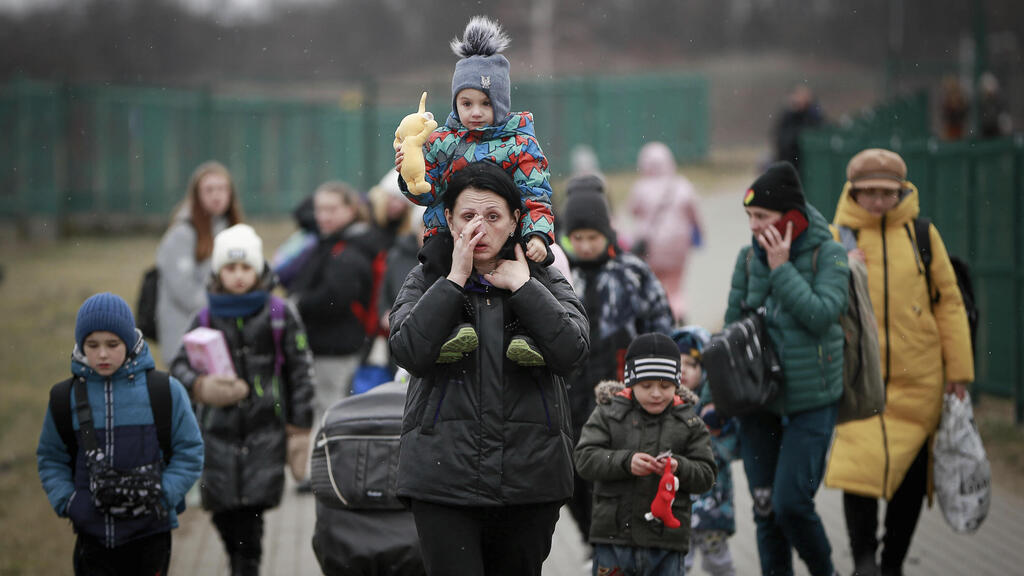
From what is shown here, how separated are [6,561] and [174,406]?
120 inches

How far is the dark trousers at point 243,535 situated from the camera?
6891 millimetres

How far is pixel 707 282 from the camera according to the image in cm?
1998

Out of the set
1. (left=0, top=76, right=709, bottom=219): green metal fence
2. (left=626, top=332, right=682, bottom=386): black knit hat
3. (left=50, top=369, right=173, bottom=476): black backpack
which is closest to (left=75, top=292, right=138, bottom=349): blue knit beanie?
(left=50, top=369, right=173, bottom=476): black backpack

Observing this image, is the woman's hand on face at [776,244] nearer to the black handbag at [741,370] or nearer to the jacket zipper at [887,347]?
the black handbag at [741,370]

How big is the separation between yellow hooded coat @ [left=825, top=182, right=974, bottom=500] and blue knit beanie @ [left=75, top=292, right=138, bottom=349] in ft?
12.1

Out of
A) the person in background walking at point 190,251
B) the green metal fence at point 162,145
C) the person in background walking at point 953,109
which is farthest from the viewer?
the person in background walking at point 953,109

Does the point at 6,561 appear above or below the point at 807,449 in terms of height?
below

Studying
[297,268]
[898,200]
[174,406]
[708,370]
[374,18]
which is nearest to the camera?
[174,406]

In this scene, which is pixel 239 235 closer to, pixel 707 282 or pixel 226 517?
pixel 226 517

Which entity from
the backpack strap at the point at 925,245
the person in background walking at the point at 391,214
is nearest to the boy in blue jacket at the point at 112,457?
the backpack strap at the point at 925,245

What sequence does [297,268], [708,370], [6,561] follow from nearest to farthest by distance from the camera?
[708,370] → [6,561] → [297,268]

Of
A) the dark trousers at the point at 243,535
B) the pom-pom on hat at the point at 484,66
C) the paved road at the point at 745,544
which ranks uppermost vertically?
the pom-pom on hat at the point at 484,66

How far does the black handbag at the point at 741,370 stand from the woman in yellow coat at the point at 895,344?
2.74ft

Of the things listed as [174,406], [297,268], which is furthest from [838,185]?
[174,406]
